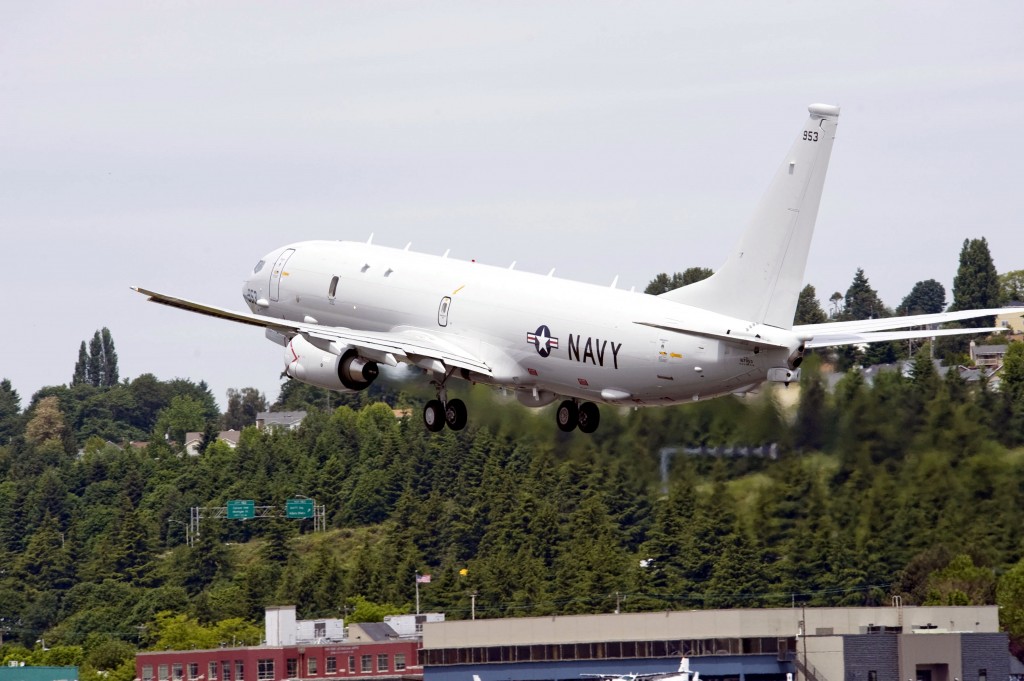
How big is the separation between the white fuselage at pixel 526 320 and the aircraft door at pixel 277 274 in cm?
3

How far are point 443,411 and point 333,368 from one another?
3.84m

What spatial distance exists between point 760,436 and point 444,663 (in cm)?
4718

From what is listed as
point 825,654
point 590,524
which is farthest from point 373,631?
point 825,654

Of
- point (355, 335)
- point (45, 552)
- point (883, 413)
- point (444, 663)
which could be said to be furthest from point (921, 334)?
point (45, 552)

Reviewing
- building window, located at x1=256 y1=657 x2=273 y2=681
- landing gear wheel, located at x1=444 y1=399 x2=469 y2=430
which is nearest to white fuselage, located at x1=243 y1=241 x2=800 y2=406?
landing gear wheel, located at x1=444 y1=399 x2=469 y2=430

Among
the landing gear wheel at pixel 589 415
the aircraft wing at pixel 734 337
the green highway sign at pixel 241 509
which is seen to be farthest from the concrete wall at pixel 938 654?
the green highway sign at pixel 241 509

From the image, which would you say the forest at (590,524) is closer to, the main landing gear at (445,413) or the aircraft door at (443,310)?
the main landing gear at (445,413)

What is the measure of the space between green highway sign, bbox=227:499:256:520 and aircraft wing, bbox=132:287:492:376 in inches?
4704

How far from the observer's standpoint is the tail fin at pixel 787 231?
58.1m

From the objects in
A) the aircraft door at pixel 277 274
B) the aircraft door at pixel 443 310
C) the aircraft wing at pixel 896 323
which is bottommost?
the aircraft wing at pixel 896 323

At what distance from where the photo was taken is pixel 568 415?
2699 inches

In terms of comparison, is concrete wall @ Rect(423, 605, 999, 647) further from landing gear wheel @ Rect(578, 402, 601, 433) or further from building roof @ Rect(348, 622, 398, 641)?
landing gear wheel @ Rect(578, 402, 601, 433)

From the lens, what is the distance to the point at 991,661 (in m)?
103

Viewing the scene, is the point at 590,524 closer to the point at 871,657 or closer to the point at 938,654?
the point at 871,657
